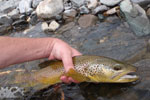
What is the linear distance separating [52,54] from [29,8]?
4.62 meters

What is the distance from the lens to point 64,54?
3.21 meters

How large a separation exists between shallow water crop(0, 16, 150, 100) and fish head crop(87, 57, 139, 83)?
0.51 ft

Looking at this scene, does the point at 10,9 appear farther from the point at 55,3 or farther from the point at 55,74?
the point at 55,74

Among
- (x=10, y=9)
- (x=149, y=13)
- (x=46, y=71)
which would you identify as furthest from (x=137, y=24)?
(x=10, y=9)

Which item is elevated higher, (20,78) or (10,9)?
(10,9)

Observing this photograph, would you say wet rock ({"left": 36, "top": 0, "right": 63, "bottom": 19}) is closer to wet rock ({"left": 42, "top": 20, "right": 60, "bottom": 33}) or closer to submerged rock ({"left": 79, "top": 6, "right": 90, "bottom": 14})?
wet rock ({"left": 42, "top": 20, "right": 60, "bottom": 33})

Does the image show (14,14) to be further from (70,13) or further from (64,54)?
(64,54)

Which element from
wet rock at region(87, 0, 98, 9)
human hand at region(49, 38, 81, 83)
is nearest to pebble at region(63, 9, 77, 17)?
wet rock at region(87, 0, 98, 9)

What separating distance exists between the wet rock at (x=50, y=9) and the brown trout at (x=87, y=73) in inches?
135

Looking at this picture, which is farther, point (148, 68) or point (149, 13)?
point (149, 13)

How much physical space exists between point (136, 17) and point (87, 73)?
113 inches

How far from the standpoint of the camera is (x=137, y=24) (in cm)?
507

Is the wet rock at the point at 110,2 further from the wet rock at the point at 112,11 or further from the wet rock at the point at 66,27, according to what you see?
the wet rock at the point at 66,27

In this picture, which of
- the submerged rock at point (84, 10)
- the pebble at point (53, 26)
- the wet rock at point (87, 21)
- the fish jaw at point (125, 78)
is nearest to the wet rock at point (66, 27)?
the pebble at point (53, 26)
